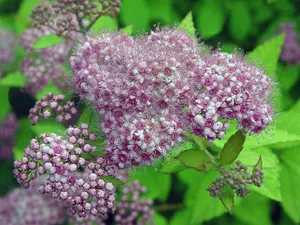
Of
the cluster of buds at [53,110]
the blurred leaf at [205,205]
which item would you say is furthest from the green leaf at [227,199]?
the cluster of buds at [53,110]

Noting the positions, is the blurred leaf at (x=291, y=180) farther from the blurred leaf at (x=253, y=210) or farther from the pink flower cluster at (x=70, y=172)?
the pink flower cluster at (x=70, y=172)

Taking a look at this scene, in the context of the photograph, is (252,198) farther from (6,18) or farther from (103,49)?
(6,18)

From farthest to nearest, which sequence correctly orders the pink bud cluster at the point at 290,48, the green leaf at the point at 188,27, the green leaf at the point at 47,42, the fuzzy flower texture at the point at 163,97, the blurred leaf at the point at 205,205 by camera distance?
the pink bud cluster at the point at 290,48, the green leaf at the point at 47,42, the blurred leaf at the point at 205,205, the green leaf at the point at 188,27, the fuzzy flower texture at the point at 163,97

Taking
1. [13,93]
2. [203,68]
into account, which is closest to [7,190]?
[13,93]

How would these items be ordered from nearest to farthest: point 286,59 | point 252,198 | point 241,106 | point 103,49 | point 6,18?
point 241,106
point 103,49
point 252,198
point 286,59
point 6,18

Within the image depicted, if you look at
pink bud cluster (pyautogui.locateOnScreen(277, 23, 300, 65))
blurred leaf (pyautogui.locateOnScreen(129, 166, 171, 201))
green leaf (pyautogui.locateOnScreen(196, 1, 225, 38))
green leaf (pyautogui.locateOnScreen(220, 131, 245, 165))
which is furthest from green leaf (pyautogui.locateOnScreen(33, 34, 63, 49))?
pink bud cluster (pyautogui.locateOnScreen(277, 23, 300, 65))

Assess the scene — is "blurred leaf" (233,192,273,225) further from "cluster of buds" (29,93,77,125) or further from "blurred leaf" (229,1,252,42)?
"cluster of buds" (29,93,77,125)
